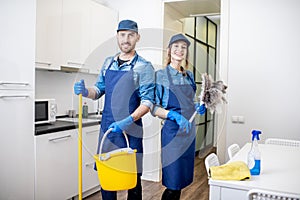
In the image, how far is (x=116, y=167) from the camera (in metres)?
1.46

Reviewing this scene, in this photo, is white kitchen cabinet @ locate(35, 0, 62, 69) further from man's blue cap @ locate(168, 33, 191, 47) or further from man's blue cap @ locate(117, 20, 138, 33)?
man's blue cap @ locate(168, 33, 191, 47)

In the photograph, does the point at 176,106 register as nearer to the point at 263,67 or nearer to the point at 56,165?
the point at 56,165

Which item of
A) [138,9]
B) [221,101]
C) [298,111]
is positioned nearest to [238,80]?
[298,111]

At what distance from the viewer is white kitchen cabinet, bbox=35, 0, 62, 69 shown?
2396 millimetres

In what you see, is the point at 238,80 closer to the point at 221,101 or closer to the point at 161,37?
the point at 221,101

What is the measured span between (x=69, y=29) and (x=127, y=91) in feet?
5.41

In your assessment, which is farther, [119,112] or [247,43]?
[247,43]

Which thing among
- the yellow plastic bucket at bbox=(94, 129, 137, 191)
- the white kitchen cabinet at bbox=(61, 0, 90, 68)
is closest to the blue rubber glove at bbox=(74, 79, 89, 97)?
the yellow plastic bucket at bbox=(94, 129, 137, 191)

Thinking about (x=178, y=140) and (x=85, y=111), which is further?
(x=85, y=111)

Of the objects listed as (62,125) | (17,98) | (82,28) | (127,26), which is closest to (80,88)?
(127,26)

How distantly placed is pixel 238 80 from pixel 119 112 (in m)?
1.90

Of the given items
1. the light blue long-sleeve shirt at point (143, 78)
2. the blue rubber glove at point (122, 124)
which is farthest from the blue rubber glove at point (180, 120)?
the blue rubber glove at point (122, 124)

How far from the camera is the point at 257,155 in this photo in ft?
5.11

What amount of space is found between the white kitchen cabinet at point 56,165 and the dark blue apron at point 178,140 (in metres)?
1.11
